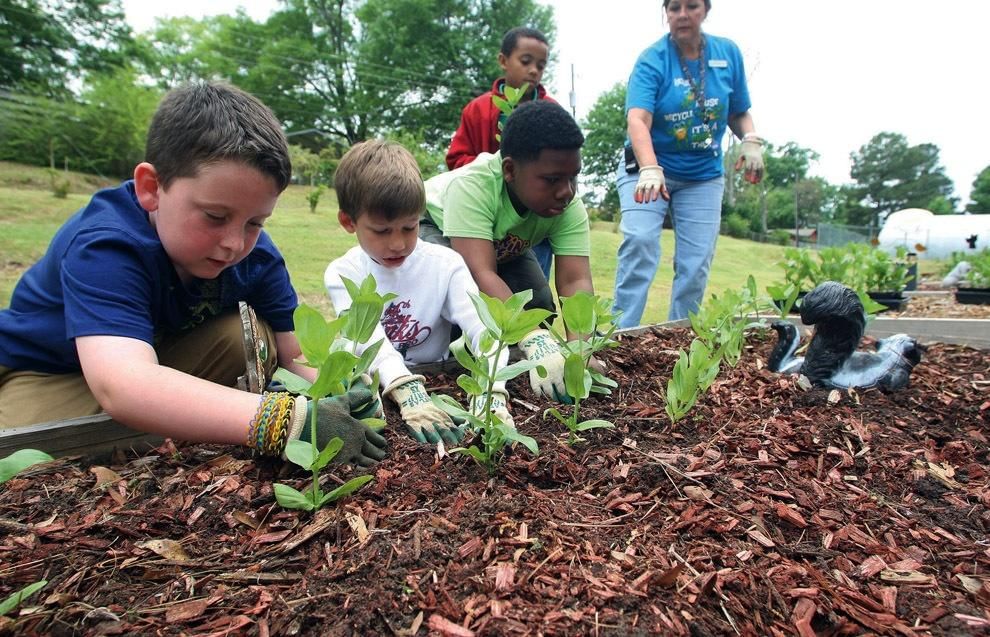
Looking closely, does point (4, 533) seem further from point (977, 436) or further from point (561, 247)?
point (977, 436)

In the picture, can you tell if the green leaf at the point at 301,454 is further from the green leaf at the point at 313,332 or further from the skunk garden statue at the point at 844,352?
the skunk garden statue at the point at 844,352

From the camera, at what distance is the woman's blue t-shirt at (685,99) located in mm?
3377

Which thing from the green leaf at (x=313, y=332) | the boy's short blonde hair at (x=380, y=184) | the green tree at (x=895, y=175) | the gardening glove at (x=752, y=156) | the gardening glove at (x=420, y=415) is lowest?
the gardening glove at (x=420, y=415)

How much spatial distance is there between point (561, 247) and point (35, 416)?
209 cm

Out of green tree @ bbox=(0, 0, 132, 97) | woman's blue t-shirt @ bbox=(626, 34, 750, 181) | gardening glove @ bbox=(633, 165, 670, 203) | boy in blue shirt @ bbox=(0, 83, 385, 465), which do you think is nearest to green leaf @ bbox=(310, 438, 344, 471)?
boy in blue shirt @ bbox=(0, 83, 385, 465)

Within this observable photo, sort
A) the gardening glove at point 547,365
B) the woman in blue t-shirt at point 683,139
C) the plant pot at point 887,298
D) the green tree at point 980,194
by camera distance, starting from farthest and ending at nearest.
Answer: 1. the green tree at point 980,194
2. the plant pot at point 887,298
3. the woman in blue t-shirt at point 683,139
4. the gardening glove at point 547,365

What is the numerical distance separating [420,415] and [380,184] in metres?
0.89

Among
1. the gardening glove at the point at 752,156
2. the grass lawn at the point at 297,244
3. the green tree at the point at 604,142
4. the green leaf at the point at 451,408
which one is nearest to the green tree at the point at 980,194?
the green tree at the point at 604,142

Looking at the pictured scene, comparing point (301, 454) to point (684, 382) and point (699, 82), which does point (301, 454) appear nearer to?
point (684, 382)

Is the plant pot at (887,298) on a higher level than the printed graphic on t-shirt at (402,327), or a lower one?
lower

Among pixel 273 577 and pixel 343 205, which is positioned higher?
pixel 343 205

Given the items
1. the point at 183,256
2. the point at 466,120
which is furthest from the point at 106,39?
the point at 183,256

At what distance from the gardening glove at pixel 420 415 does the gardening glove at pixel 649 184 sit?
1826 millimetres

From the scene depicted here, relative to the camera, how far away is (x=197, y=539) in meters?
1.09
